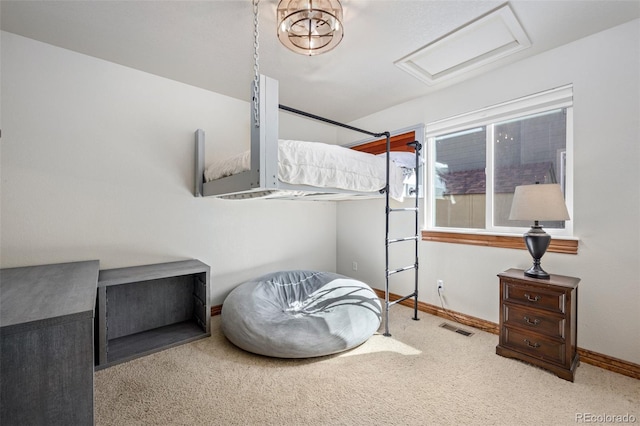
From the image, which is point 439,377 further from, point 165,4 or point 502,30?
point 165,4

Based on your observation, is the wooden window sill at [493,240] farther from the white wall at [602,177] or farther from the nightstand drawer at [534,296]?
the nightstand drawer at [534,296]

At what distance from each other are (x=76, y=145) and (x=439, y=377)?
125 inches

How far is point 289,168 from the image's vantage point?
1.71 metres

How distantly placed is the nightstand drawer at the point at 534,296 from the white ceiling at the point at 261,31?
1791mm

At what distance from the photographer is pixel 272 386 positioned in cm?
172

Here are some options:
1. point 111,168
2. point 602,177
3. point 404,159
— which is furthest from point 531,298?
point 111,168

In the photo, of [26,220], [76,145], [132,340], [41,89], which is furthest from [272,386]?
[41,89]

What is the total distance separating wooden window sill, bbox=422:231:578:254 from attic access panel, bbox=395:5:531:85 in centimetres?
148

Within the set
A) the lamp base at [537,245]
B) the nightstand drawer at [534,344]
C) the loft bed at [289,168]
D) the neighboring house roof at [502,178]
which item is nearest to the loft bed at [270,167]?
the loft bed at [289,168]

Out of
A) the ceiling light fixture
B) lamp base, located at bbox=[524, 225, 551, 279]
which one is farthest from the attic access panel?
lamp base, located at bbox=[524, 225, 551, 279]

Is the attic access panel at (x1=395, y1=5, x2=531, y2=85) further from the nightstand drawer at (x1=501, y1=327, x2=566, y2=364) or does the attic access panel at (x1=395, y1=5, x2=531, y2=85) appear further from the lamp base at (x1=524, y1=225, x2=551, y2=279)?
the nightstand drawer at (x1=501, y1=327, x2=566, y2=364)

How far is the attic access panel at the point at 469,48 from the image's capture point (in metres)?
1.86

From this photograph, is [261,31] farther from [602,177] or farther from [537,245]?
[602,177]

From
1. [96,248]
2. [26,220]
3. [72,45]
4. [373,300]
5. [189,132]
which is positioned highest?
[72,45]
